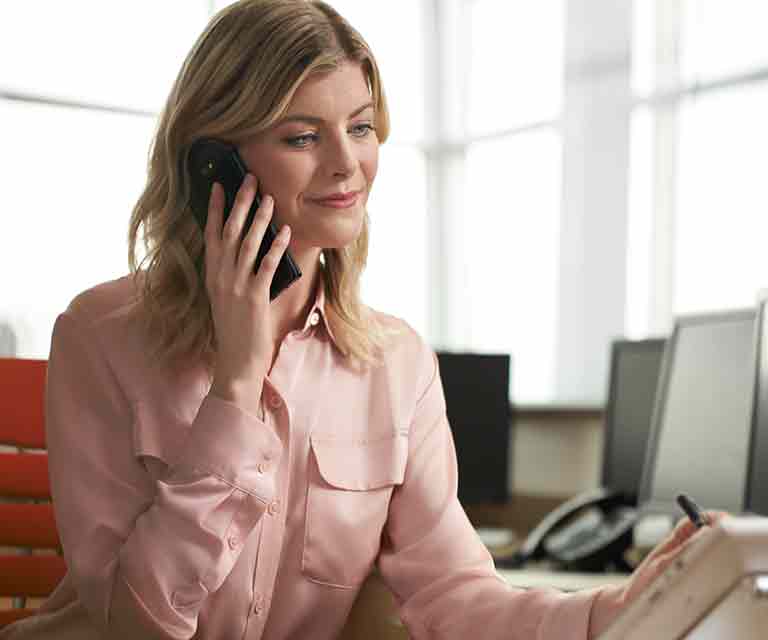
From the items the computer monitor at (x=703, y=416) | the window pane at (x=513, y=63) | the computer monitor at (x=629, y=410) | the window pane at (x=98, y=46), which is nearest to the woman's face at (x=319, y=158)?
the computer monitor at (x=703, y=416)

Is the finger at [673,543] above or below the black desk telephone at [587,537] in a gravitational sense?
above

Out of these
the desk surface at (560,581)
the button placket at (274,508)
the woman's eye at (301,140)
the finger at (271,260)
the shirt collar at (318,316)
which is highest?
the woman's eye at (301,140)

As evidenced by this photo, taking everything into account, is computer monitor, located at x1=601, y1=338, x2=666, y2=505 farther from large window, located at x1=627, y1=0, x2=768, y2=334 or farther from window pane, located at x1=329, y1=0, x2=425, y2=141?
window pane, located at x1=329, y1=0, x2=425, y2=141

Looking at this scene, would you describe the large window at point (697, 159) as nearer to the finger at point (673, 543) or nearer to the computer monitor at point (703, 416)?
the computer monitor at point (703, 416)

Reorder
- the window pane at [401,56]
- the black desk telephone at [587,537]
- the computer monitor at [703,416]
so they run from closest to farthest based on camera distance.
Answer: the computer monitor at [703,416] → the black desk telephone at [587,537] → the window pane at [401,56]

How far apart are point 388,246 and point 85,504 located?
399cm

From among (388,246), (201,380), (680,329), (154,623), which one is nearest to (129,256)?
(201,380)

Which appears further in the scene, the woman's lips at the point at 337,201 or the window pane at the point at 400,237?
the window pane at the point at 400,237

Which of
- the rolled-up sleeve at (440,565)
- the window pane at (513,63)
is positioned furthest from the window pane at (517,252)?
the rolled-up sleeve at (440,565)

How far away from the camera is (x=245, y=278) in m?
1.26

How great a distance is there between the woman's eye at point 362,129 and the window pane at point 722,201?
7.25 feet

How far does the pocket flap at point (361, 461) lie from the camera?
136 cm

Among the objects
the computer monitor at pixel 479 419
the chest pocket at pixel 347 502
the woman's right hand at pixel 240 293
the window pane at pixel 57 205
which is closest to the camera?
the woman's right hand at pixel 240 293

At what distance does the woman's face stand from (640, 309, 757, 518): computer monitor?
3.21ft
